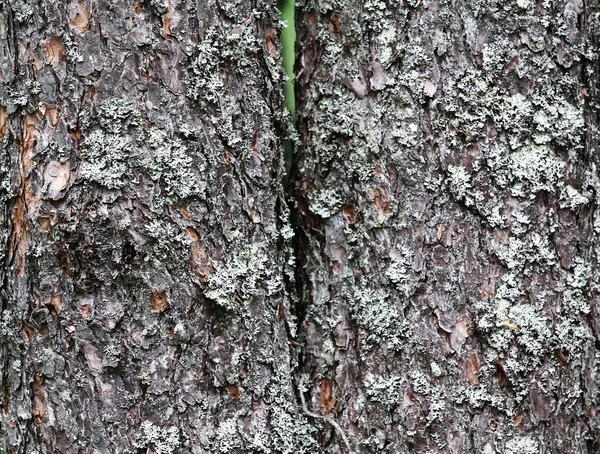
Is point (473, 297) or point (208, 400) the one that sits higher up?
point (473, 297)

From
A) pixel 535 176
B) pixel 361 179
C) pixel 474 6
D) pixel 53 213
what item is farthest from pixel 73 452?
pixel 474 6

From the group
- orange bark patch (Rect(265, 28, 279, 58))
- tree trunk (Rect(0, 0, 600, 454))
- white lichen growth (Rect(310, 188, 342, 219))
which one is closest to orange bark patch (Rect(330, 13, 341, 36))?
tree trunk (Rect(0, 0, 600, 454))

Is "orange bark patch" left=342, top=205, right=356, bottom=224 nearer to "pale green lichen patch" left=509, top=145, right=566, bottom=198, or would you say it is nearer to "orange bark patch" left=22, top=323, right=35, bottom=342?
"pale green lichen patch" left=509, top=145, right=566, bottom=198

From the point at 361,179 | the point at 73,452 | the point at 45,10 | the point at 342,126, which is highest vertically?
the point at 45,10

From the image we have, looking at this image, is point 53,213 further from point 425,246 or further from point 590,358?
point 590,358

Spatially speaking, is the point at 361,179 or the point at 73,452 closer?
the point at 73,452

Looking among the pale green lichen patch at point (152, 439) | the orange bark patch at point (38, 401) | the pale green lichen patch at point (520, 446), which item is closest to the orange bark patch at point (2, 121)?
the orange bark patch at point (38, 401)
